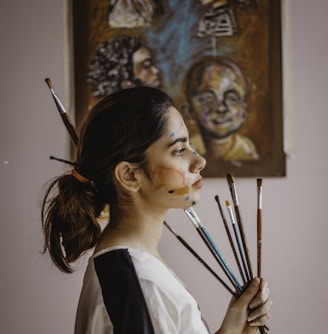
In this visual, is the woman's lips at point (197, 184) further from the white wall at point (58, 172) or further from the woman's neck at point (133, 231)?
the white wall at point (58, 172)

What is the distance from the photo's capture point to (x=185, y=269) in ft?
6.08

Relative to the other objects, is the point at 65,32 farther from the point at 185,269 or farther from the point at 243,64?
the point at 185,269

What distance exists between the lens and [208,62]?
72.0 inches

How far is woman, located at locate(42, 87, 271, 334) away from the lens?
105 cm

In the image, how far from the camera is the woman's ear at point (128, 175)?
110cm

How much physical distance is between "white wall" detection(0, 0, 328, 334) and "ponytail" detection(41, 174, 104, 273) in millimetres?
673

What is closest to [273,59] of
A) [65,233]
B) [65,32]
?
[65,32]

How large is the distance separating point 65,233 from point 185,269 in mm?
758

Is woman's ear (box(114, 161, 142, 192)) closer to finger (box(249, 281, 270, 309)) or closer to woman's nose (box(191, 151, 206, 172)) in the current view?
woman's nose (box(191, 151, 206, 172))

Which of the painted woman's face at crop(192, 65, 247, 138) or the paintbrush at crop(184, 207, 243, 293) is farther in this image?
the painted woman's face at crop(192, 65, 247, 138)

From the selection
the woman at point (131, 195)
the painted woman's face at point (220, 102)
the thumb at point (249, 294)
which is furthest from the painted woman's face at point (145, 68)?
the thumb at point (249, 294)

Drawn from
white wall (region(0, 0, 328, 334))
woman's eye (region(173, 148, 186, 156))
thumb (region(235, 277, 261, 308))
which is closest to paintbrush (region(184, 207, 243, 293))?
thumb (region(235, 277, 261, 308))

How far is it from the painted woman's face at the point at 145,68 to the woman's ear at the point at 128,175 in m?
0.77

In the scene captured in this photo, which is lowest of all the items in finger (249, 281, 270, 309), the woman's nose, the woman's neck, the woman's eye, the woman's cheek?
finger (249, 281, 270, 309)
